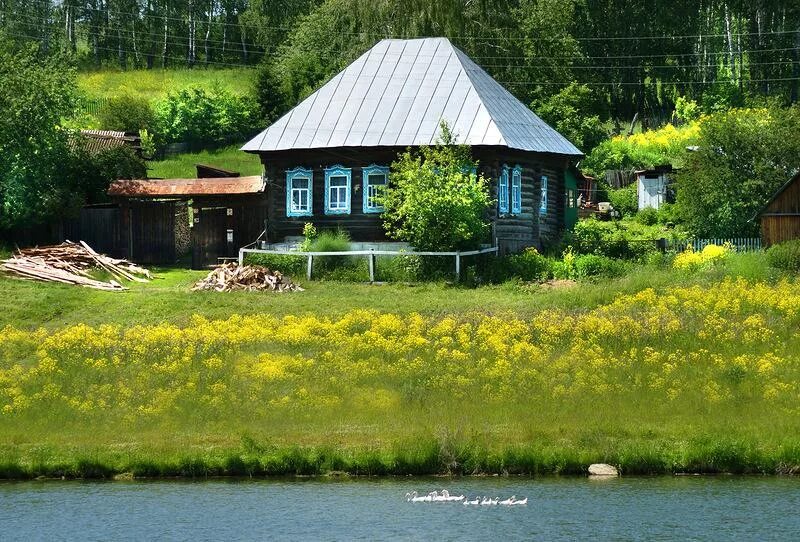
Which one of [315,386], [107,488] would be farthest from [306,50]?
[107,488]

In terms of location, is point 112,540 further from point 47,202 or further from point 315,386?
point 47,202

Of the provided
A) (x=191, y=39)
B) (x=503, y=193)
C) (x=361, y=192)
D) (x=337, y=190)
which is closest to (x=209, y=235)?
(x=337, y=190)

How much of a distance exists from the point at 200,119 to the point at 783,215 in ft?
138

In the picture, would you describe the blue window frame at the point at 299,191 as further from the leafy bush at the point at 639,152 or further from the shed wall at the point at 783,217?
the leafy bush at the point at 639,152

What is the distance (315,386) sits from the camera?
33.0m

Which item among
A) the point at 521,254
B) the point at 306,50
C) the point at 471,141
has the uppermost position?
the point at 306,50

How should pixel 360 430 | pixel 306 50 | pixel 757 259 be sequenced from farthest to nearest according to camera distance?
pixel 306 50 → pixel 757 259 → pixel 360 430

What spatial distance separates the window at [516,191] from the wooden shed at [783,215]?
821 cm

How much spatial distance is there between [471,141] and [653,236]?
10.2 meters

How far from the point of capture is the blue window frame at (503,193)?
4941 cm

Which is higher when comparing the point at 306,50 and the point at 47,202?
the point at 306,50

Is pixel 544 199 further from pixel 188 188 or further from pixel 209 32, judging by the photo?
pixel 209 32

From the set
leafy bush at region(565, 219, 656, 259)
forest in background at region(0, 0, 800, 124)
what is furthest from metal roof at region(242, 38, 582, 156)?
forest in background at region(0, 0, 800, 124)

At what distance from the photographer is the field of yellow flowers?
28.2 meters
